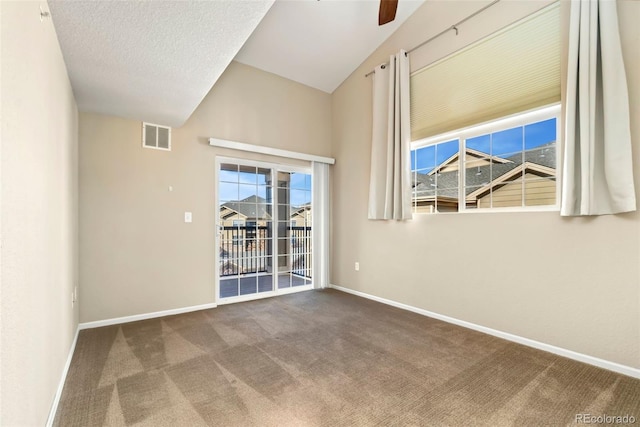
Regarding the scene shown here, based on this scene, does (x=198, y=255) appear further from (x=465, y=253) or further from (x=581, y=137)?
(x=581, y=137)

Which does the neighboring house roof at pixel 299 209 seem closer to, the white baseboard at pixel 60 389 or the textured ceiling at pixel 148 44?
the textured ceiling at pixel 148 44

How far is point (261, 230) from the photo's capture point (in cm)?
441

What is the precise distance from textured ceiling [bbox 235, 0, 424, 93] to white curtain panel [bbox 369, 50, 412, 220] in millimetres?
494

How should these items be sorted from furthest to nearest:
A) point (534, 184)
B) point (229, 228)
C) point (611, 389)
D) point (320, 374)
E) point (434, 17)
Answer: point (229, 228)
point (434, 17)
point (534, 184)
point (320, 374)
point (611, 389)

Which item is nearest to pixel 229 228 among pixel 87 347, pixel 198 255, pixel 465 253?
pixel 198 255

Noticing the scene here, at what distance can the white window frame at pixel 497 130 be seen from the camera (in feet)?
8.76

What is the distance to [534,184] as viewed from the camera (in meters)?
2.82

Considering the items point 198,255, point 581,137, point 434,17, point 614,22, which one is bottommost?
point 198,255

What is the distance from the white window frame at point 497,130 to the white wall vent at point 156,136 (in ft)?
10.2

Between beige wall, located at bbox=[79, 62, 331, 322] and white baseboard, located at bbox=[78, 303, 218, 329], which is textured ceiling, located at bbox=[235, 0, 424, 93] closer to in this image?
beige wall, located at bbox=[79, 62, 331, 322]

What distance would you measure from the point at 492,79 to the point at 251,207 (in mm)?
3333

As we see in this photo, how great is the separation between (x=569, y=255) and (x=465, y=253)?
911 mm

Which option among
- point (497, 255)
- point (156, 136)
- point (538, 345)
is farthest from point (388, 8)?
point (538, 345)
